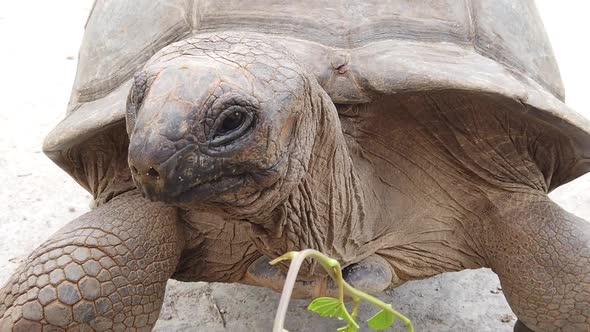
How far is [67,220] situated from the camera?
354cm

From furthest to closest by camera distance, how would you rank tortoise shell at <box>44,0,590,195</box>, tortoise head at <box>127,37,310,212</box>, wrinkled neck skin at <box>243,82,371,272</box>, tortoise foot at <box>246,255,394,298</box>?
tortoise foot at <box>246,255,394,298</box>, tortoise shell at <box>44,0,590,195</box>, wrinkled neck skin at <box>243,82,371,272</box>, tortoise head at <box>127,37,310,212</box>

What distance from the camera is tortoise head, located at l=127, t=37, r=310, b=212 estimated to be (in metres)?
1.34

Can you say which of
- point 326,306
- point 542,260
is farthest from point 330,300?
point 542,260

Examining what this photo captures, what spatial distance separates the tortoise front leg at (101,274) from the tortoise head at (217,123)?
2.08 ft

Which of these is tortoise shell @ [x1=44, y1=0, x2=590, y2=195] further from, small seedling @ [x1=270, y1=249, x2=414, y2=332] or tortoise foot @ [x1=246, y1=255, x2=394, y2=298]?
small seedling @ [x1=270, y1=249, x2=414, y2=332]

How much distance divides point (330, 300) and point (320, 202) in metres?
0.83

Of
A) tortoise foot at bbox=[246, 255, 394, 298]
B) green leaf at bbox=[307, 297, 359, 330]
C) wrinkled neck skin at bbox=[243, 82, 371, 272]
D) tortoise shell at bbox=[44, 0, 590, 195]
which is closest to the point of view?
green leaf at bbox=[307, 297, 359, 330]

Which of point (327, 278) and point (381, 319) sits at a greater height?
point (381, 319)

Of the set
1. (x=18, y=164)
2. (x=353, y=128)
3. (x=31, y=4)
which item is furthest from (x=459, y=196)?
(x=31, y=4)

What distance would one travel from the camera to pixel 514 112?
2188 mm

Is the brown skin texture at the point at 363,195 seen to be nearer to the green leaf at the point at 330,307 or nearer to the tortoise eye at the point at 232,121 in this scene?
the tortoise eye at the point at 232,121

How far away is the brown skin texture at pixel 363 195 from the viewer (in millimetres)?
1484

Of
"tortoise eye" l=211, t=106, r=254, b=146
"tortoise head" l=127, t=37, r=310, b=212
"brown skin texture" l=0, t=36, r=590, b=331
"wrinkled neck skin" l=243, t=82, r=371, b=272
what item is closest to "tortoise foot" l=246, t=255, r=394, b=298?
"brown skin texture" l=0, t=36, r=590, b=331

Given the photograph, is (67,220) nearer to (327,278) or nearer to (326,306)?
(327,278)
